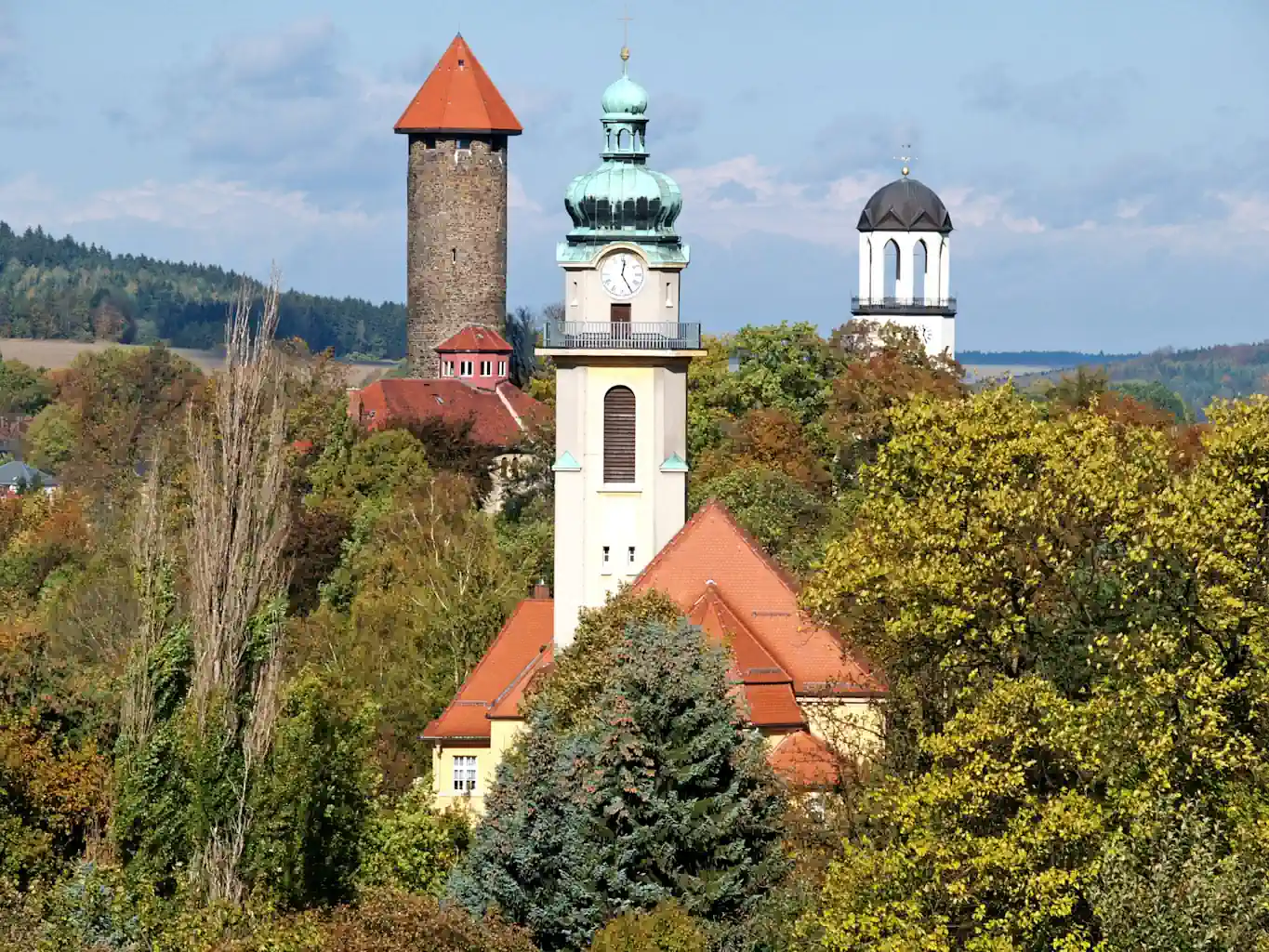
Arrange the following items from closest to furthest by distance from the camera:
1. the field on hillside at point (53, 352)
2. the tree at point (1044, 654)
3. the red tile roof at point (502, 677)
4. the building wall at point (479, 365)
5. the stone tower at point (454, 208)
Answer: the tree at point (1044, 654) → the red tile roof at point (502, 677) → the building wall at point (479, 365) → the stone tower at point (454, 208) → the field on hillside at point (53, 352)

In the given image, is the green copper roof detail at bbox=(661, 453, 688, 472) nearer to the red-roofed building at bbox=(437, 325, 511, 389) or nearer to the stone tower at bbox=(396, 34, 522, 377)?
the red-roofed building at bbox=(437, 325, 511, 389)

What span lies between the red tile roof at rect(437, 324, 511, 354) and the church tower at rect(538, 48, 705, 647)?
6312 cm

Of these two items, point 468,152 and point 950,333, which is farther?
point 468,152

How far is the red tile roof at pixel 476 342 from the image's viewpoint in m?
116

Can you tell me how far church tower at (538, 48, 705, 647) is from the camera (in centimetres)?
5209

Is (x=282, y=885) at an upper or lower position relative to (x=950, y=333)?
lower

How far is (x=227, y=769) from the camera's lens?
129 feet

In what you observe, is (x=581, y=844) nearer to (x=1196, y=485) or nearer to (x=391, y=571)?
(x=1196, y=485)

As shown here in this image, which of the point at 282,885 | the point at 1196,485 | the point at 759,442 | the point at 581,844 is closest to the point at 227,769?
the point at 282,885

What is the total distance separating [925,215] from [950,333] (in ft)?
12.8

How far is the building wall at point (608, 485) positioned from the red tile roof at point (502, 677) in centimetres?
79

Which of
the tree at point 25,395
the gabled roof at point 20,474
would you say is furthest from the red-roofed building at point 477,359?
the tree at point 25,395

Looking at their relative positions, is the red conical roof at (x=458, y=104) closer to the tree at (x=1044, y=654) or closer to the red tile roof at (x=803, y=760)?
the red tile roof at (x=803, y=760)

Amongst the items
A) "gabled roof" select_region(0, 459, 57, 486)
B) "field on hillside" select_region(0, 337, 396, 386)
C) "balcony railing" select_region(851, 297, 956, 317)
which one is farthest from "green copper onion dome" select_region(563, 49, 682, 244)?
"field on hillside" select_region(0, 337, 396, 386)
